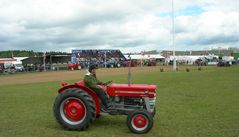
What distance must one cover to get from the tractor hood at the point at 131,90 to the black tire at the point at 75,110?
587 millimetres

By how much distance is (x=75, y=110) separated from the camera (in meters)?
9.41

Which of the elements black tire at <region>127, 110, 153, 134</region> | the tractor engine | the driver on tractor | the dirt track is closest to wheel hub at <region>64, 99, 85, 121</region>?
the driver on tractor

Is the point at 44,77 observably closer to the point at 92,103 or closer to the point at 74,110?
the point at 74,110

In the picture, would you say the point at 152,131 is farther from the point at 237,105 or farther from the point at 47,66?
the point at 47,66

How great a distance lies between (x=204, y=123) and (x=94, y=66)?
3.17 m

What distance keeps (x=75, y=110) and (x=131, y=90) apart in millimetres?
1454

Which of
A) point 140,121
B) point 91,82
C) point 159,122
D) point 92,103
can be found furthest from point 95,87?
point 159,122

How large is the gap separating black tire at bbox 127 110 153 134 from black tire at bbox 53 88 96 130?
0.94m

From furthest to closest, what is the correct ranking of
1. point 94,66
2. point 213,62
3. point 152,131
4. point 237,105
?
point 213,62, point 237,105, point 94,66, point 152,131

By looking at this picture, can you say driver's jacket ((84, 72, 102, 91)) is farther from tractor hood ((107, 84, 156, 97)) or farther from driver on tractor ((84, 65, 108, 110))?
tractor hood ((107, 84, 156, 97))

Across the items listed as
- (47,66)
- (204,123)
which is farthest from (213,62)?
(204,123)

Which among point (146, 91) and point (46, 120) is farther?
point (46, 120)

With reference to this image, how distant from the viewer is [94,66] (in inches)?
381

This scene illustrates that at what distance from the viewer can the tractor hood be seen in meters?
9.33
